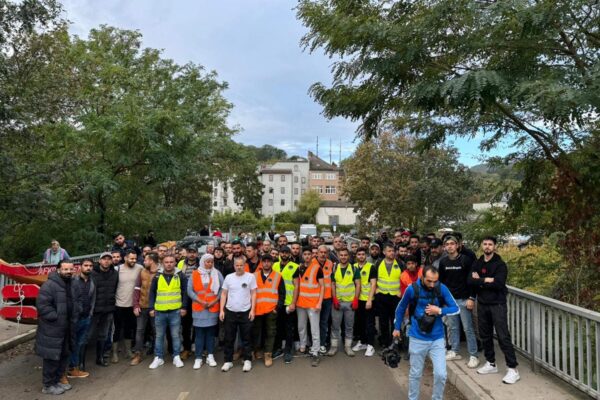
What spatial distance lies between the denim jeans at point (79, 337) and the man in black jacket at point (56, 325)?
0.39m

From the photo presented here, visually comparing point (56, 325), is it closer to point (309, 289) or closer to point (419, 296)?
point (309, 289)

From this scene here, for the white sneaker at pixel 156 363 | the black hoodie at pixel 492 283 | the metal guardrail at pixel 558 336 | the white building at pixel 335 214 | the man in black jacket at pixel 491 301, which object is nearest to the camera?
the metal guardrail at pixel 558 336

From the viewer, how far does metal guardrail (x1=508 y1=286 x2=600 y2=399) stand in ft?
16.5

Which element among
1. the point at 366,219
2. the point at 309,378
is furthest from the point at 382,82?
the point at 366,219

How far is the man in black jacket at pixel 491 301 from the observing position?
5941mm

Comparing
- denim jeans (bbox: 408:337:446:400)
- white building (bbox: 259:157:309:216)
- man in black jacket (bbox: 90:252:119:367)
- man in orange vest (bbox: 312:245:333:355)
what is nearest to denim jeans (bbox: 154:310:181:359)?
man in black jacket (bbox: 90:252:119:367)

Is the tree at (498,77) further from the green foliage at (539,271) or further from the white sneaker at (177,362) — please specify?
the white sneaker at (177,362)

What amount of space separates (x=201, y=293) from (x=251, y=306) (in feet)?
2.78

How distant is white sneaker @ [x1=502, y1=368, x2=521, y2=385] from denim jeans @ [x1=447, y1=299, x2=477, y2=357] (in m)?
0.77

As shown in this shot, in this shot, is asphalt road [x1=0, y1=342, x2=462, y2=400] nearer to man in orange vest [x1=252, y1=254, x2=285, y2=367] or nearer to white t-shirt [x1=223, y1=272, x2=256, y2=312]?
man in orange vest [x1=252, y1=254, x2=285, y2=367]

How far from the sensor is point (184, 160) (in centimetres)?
1648

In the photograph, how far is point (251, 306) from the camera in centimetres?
720

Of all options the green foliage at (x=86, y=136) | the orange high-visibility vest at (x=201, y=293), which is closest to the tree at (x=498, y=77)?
the orange high-visibility vest at (x=201, y=293)

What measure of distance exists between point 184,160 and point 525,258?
1141 centimetres
